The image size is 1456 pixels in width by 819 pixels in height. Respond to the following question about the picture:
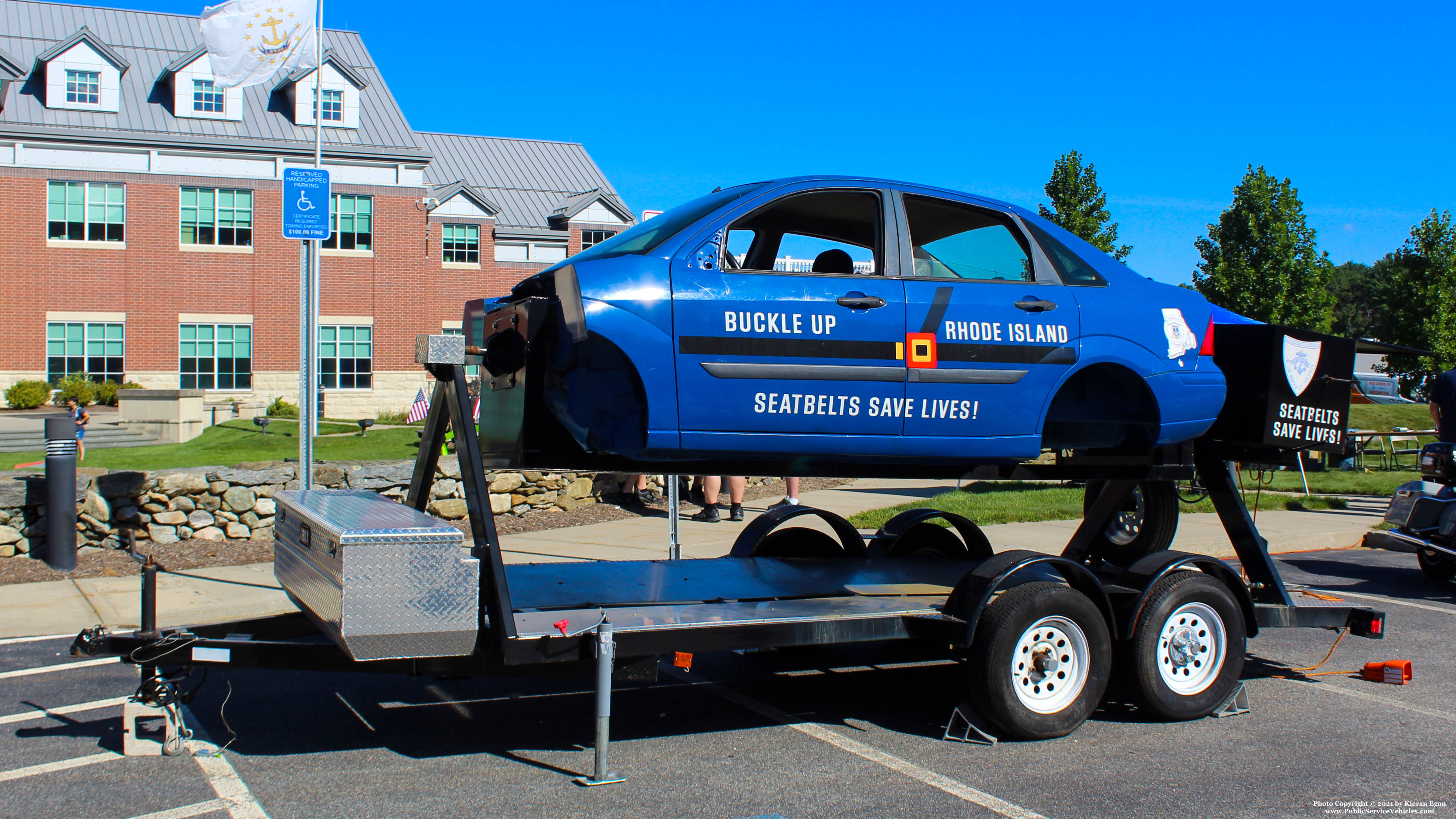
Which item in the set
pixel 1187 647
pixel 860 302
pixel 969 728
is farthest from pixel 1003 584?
pixel 860 302

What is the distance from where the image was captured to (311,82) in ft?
104

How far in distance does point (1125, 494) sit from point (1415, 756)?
2.19 metres

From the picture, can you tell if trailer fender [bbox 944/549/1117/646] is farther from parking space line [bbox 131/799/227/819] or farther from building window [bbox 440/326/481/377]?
parking space line [bbox 131/799/227/819]

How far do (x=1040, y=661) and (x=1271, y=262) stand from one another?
2661 centimetres

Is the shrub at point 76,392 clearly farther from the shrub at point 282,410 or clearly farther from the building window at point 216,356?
the shrub at point 282,410

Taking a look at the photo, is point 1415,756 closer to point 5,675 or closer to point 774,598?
point 774,598

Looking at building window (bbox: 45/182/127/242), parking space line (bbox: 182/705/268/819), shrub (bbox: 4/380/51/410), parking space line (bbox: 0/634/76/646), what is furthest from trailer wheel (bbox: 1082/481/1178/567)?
building window (bbox: 45/182/127/242)

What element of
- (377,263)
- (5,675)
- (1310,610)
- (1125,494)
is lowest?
(5,675)

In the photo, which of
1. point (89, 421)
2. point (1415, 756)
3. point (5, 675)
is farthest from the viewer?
point (89, 421)

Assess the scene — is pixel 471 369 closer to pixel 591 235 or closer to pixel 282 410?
pixel 282 410

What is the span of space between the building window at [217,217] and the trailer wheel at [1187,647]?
31364mm

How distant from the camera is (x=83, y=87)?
30.1 meters

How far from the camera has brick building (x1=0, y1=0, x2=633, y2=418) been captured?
2969 centimetres

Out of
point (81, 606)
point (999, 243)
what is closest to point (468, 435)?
point (999, 243)
